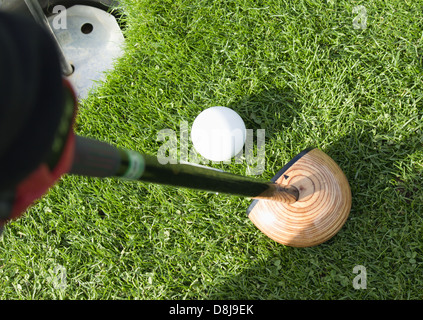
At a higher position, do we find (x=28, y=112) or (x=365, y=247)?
(x=28, y=112)

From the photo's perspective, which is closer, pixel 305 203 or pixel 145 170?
pixel 145 170

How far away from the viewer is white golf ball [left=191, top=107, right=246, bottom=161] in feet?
6.73

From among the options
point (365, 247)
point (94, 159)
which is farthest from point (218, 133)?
point (94, 159)

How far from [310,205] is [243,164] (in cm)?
46

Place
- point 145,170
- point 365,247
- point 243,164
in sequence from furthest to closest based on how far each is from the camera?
point 243,164 < point 365,247 < point 145,170

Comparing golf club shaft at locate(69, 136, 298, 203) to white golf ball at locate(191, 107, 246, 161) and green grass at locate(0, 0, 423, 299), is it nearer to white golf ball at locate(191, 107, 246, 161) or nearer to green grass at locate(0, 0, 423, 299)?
white golf ball at locate(191, 107, 246, 161)

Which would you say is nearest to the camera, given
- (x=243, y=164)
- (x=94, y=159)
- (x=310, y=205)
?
(x=94, y=159)

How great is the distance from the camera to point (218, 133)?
204 centimetres

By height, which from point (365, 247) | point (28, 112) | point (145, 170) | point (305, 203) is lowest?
point (365, 247)

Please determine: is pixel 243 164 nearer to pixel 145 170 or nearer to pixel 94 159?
pixel 145 170

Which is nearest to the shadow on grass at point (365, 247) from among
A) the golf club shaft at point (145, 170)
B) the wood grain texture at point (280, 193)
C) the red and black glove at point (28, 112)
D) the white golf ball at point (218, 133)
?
the wood grain texture at point (280, 193)

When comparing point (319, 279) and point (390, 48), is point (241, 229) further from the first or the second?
point (390, 48)
